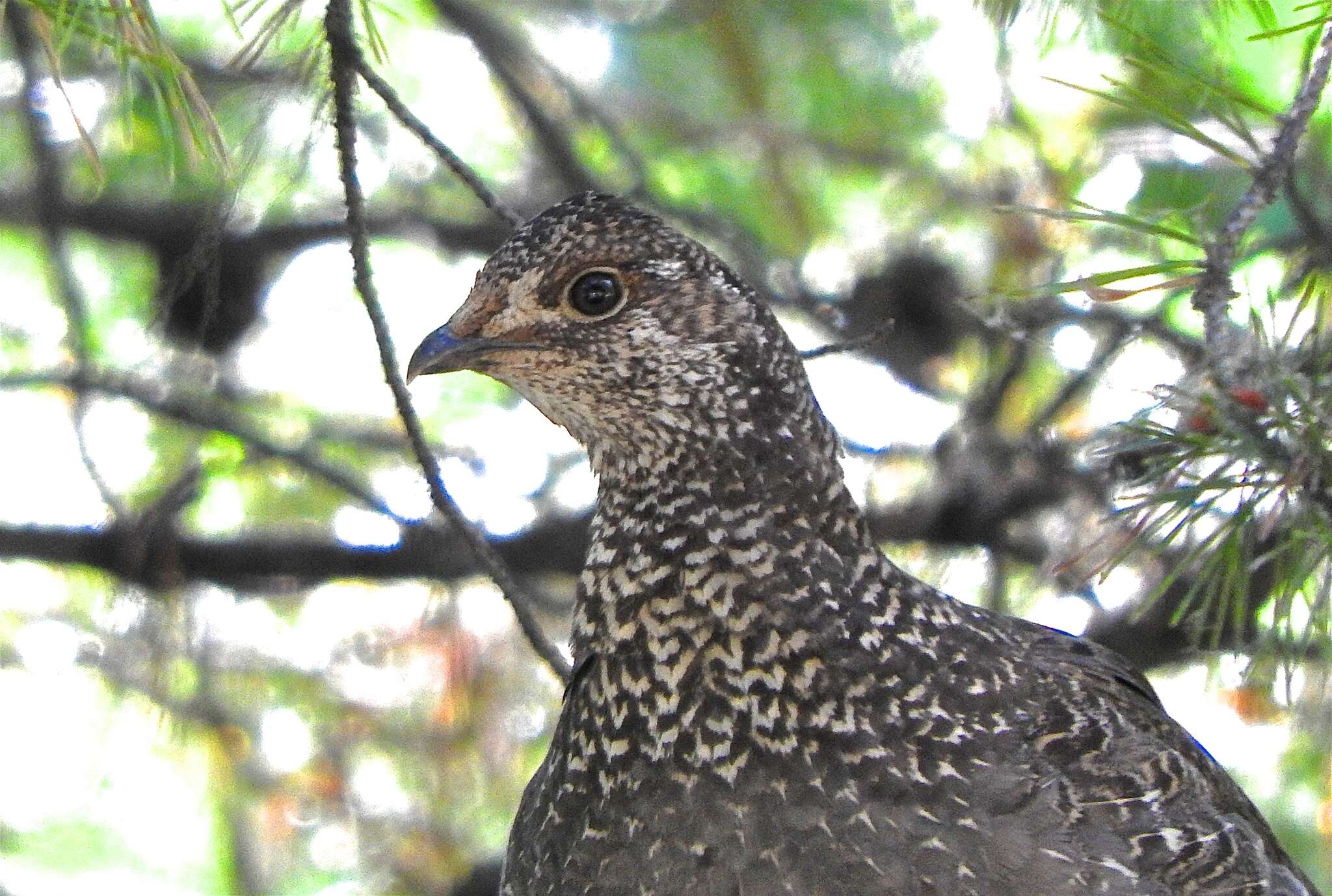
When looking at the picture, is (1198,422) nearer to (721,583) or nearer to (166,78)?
(721,583)

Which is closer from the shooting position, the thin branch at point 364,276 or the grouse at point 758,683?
the grouse at point 758,683

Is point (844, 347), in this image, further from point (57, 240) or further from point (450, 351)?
point (57, 240)

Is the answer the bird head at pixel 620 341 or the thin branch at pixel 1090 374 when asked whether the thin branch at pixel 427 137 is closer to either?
the bird head at pixel 620 341

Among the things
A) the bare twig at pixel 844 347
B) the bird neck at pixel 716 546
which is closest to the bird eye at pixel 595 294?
the bird neck at pixel 716 546

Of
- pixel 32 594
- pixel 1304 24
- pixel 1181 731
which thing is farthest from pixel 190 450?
pixel 1304 24

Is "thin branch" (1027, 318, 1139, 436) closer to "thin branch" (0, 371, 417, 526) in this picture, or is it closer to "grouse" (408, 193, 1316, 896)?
"grouse" (408, 193, 1316, 896)

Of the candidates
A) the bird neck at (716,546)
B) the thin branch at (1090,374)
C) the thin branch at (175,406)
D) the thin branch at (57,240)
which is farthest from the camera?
the thin branch at (175,406)

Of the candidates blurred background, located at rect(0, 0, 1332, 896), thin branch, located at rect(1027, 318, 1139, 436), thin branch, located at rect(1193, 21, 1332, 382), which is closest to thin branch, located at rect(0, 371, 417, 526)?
blurred background, located at rect(0, 0, 1332, 896)
